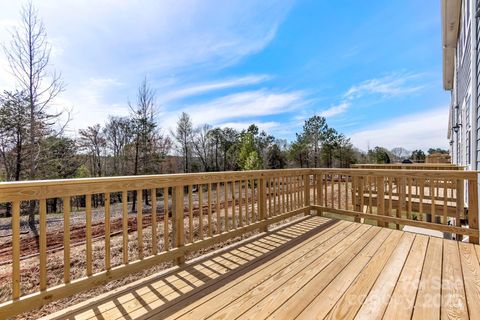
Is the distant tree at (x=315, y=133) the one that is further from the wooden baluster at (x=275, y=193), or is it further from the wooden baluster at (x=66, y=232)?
the wooden baluster at (x=66, y=232)

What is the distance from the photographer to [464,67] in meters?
5.27

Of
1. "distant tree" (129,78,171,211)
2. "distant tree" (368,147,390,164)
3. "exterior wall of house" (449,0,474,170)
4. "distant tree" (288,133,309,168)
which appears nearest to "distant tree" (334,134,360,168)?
"distant tree" (368,147,390,164)

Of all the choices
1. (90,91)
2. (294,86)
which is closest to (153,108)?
(90,91)

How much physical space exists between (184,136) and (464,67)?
19163 mm

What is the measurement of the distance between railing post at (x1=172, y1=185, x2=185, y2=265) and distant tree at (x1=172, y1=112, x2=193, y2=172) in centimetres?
1899

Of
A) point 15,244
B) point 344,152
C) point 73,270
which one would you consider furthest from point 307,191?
point 344,152

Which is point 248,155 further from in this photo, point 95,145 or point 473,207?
point 473,207

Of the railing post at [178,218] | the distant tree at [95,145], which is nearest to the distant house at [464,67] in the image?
the railing post at [178,218]

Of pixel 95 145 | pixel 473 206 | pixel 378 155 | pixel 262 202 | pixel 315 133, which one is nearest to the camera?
pixel 473 206

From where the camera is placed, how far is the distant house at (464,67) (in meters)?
3.54

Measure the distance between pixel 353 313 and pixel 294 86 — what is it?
16.7 m

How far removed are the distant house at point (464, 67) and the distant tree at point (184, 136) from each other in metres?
17.2

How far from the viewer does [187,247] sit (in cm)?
252

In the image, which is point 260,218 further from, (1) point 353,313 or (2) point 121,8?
(2) point 121,8
